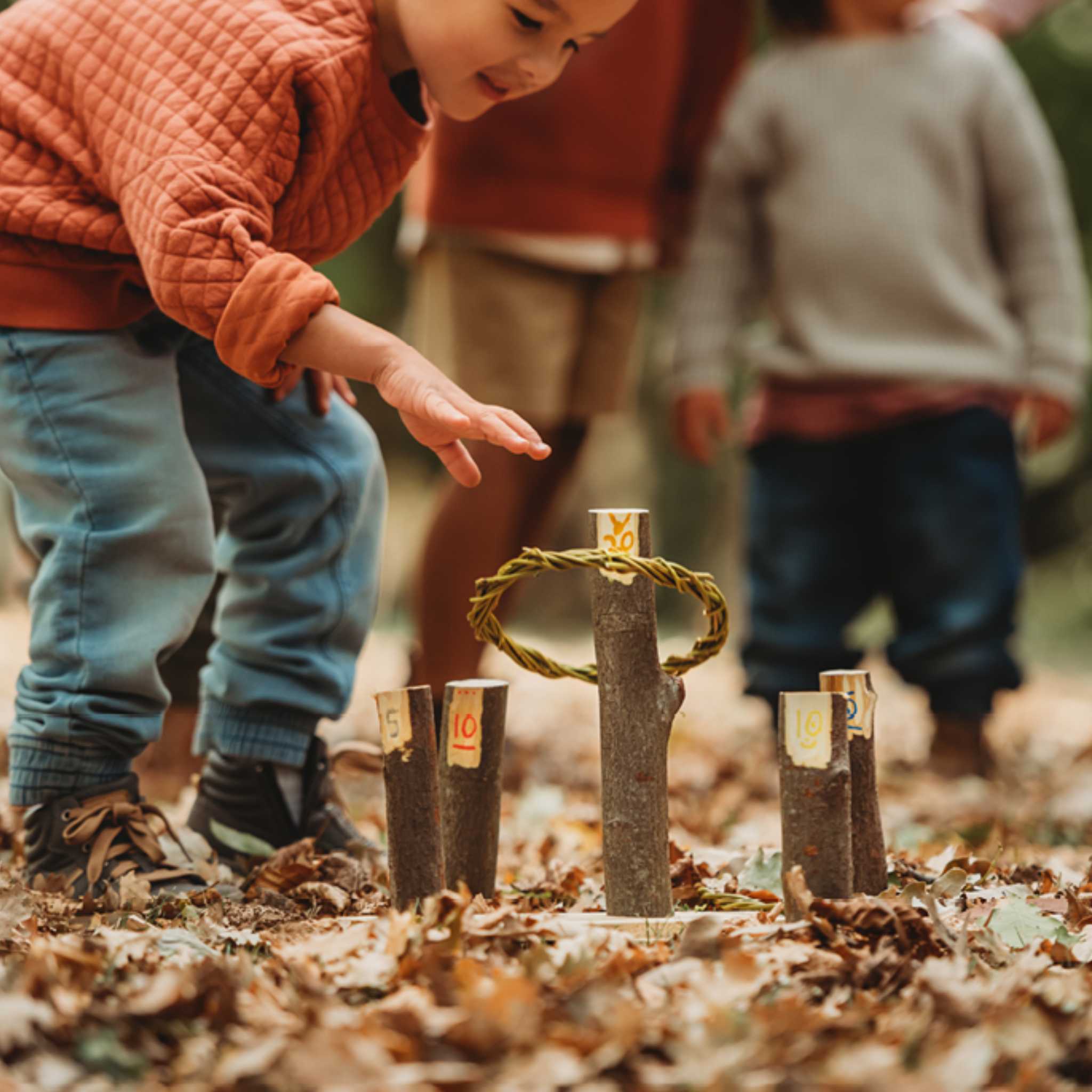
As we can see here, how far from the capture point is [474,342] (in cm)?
309

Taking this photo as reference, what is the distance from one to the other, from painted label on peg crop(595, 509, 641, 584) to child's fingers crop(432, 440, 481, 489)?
156 millimetres

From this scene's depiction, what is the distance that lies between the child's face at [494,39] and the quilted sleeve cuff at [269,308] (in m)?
0.41

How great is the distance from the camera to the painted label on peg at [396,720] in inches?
59.6

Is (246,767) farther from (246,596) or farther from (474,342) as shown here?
(474,342)

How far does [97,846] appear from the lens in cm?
176

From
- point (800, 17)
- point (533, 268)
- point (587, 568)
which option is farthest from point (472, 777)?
point (800, 17)

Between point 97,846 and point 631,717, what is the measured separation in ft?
2.45

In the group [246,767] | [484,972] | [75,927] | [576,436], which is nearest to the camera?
[484,972]

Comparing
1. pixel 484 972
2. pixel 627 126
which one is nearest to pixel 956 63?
pixel 627 126

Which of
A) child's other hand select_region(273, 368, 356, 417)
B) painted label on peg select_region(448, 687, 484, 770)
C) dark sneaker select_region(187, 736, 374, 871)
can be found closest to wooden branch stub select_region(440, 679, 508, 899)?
painted label on peg select_region(448, 687, 484, 770)

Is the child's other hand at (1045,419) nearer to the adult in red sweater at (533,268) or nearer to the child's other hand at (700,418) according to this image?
the child's other hand at (700,418)

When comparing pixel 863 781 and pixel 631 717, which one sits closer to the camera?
pixel 631 717

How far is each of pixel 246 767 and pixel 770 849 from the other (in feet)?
2.57

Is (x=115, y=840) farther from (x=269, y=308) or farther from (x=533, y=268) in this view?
(x=533, y=268)
